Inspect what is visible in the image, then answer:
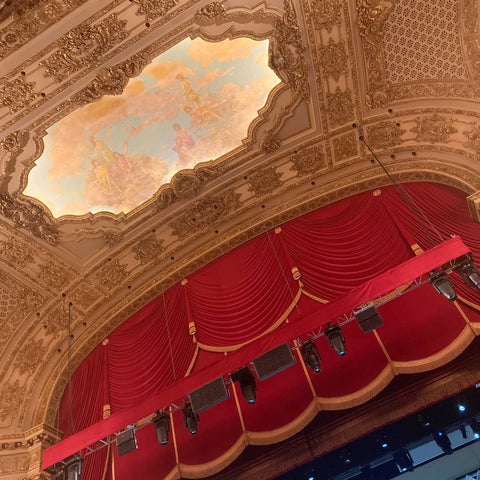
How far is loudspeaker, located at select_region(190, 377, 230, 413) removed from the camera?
5.44m

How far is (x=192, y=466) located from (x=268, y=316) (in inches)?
83.6

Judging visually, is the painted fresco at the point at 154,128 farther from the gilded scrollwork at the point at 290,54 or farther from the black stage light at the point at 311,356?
the black stage light at the point at 311,356

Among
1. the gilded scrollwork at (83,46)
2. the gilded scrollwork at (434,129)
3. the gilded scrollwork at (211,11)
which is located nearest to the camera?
the gilded scrollwork at (83,46)

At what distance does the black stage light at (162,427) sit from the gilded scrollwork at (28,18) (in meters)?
4.68

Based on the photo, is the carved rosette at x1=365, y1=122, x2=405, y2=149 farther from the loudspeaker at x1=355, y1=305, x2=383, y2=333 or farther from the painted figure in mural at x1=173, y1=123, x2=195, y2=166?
the loudspeaker at x1=355, y1=305, x2=383, y2=333

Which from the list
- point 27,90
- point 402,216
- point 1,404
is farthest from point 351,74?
point 1,404

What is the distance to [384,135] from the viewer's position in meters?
7.56

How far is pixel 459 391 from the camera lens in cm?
547

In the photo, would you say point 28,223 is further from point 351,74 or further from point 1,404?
point 351,74

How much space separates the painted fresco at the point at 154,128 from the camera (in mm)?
6688

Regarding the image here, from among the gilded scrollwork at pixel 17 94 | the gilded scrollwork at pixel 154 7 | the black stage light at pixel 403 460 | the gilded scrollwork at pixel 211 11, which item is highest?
the gilded scrollwork at pixel 154 7

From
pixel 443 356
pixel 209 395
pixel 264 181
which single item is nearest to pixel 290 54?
pixel 264 181

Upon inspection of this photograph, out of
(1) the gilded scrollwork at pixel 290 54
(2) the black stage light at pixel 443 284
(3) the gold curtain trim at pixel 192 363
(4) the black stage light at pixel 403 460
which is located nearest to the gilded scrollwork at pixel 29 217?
(3) the gold curtain trim at pixel 192 363

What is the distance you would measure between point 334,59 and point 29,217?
5.14 m
